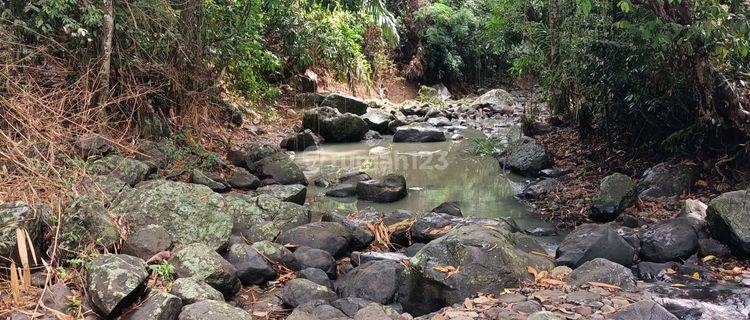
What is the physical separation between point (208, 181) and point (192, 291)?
135 inches

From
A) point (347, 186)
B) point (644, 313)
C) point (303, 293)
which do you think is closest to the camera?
point (644, 313)

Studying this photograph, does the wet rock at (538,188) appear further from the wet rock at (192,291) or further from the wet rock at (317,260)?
the wet rock at (192,291)

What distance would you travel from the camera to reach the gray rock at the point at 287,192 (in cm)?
702

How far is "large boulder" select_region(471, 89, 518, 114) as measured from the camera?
54.1 ft

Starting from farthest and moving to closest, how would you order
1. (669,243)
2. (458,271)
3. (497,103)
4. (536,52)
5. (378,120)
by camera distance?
(497,103) → (378,120) → (536,52) → (669,243) → (458,271)

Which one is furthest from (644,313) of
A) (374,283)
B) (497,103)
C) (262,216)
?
(497,103)

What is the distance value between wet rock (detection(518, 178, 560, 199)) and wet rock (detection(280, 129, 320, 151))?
15.5 feet

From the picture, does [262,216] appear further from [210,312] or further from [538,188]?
[538,188]

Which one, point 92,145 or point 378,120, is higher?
point 92,145

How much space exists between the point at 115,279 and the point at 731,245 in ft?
15.7

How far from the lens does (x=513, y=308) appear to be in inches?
148

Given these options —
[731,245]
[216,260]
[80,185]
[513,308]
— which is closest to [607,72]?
[731,245]

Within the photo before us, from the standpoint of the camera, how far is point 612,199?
21.3ft

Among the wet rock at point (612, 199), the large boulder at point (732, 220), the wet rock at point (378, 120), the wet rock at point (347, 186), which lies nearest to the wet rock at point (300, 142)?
the wet rock at point (378, 120)
